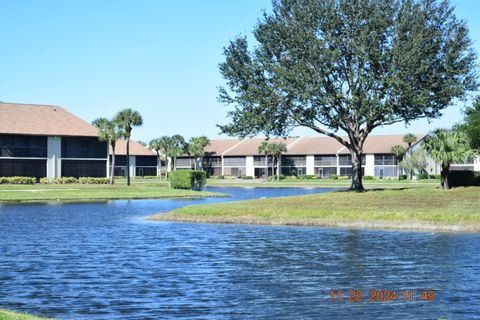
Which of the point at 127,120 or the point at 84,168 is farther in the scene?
the point at 84,168

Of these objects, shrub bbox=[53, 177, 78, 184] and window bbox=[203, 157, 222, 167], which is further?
window bbox=[203, 157, 222, 167]

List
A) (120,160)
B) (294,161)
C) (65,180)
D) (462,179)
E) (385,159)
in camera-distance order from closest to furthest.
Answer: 1. (462,179)
2. (65,180)
3. (385,159)
4. (120,160)
5. (294,161)

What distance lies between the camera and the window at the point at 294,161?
16712cm

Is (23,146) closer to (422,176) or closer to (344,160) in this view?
(422,176)

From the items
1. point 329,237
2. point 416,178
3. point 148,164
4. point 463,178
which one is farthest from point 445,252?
point 148,164

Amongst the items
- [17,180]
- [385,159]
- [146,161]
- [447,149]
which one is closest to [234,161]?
[146,161]

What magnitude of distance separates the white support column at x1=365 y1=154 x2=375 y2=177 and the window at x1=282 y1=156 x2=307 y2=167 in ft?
53.5

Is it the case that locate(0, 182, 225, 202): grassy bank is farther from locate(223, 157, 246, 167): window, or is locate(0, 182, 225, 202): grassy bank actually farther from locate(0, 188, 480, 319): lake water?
locate(223, 157, 246, 167): window

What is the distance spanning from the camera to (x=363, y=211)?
43.4 metres

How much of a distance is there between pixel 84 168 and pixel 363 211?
242ft

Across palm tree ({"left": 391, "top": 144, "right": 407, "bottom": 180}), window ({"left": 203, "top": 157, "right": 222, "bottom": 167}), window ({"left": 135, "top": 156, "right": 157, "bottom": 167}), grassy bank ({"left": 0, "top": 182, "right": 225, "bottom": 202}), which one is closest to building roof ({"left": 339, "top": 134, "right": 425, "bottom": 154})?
palm tree ({"left": 391, "top": 144, "right": 407, "bottom": 180})

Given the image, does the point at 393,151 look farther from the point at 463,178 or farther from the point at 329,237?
the point at 329,237

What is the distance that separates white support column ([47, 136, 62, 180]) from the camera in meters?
107

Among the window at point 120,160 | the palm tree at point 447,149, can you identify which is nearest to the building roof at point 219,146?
the window at point 120,160
